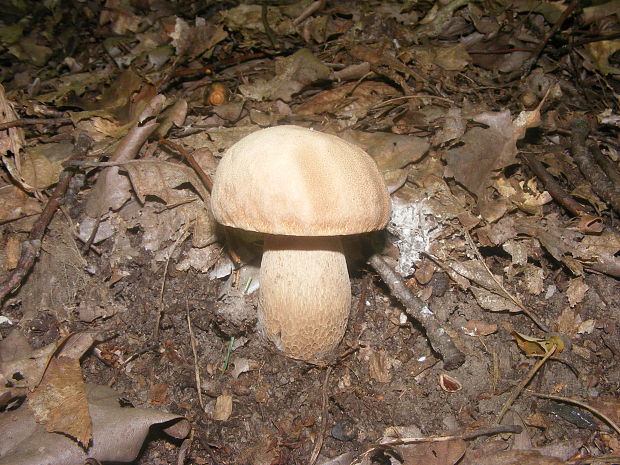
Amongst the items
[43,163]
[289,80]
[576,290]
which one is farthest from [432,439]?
[43,163]

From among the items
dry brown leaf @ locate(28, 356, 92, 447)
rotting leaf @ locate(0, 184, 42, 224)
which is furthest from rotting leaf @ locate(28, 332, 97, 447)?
rotting leaf @ locate(0, 184, 42, 224)

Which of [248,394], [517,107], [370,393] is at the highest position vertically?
[517,107]

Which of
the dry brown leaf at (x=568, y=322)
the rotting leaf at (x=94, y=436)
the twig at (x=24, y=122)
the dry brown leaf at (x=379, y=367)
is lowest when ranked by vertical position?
the dry brown leaf at (x=568, y=322)

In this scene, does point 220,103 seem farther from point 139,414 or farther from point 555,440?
point 555,440

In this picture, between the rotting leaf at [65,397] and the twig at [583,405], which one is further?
the twig at [583,405]

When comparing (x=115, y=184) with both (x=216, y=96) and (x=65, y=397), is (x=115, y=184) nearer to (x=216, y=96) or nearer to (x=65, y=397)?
(x=216, y=96)

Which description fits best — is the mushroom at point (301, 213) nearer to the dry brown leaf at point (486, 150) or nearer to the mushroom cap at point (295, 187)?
the mushroom cap at point (295, 187)

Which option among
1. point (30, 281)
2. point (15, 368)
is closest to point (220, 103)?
point (30, 281)

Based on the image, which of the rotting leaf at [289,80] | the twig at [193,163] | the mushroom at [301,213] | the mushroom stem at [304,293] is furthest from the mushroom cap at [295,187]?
the rotting leaf at [289,80]
